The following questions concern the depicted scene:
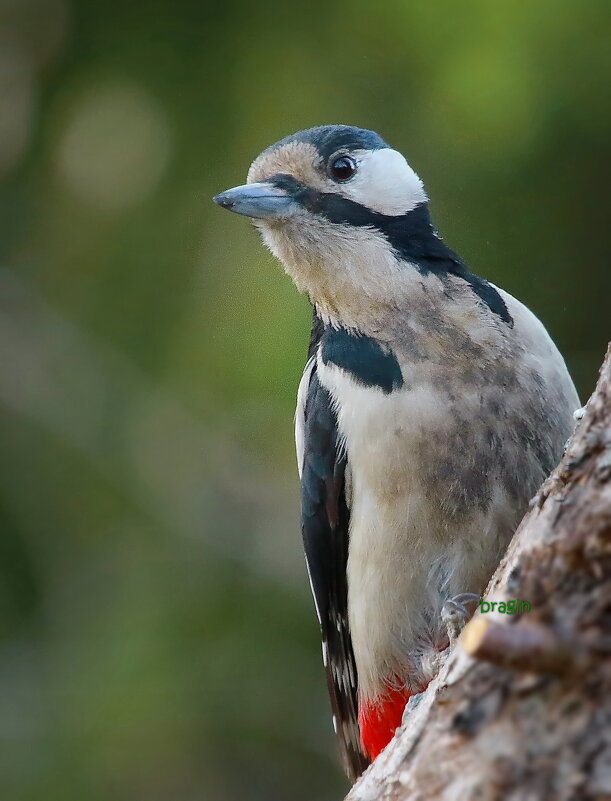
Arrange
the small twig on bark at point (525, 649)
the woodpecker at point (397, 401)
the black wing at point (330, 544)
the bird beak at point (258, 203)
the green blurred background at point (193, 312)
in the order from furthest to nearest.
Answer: the green blurred background at point (193, 312), the black wing at point (330, 544), the bird beak at point (258, 203), the woodpecker at point (397, 401), the small twig on bark at point (525, 649)

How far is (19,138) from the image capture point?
15.9 ft

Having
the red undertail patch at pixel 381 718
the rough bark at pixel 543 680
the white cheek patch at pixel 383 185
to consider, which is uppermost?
the white cheek patch at pixel 383 185

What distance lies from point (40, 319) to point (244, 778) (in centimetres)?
210

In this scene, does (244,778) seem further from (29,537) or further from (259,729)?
(29,537)

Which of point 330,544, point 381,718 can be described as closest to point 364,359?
point 330,544

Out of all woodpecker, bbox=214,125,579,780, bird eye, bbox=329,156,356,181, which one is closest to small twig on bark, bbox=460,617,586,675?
woodpecker, bbox=214,125,579,780

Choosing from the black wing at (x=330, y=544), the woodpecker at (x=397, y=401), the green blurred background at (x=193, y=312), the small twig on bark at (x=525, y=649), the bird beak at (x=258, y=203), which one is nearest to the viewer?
the small twig on bark at (x=525, y=649)

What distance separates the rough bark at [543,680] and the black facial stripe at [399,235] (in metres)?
1.09

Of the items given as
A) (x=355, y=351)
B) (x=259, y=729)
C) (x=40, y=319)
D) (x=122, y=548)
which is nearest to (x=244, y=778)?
(x=259, y=729)

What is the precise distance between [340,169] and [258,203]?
237 mm

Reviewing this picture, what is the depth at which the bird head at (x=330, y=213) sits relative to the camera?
2725 millimetres

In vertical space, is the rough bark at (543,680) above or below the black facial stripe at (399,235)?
below

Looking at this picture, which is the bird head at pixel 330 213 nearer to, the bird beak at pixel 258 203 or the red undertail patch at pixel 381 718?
the bird beak at pixel 258 203

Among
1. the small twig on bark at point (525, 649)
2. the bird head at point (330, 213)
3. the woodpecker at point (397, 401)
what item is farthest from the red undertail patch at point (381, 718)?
the small twig on bark at point (525, 649)
